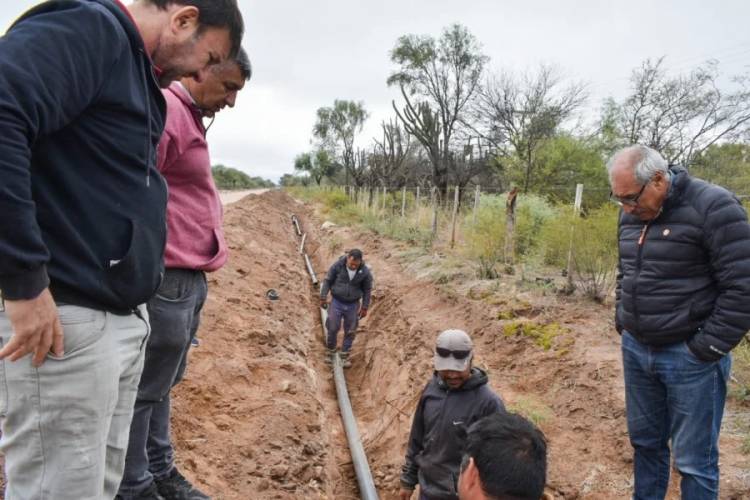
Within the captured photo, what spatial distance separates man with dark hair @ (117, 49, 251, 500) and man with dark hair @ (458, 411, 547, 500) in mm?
1235

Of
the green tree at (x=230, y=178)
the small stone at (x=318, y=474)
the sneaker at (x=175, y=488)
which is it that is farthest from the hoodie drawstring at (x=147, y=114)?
the green tree at (x=230, y=178)

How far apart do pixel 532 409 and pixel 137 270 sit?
4060 mm

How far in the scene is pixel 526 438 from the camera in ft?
5.71

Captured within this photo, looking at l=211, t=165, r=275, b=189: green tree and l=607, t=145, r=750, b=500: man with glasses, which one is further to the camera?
l=211, t=165, r=275, b=189: green tree

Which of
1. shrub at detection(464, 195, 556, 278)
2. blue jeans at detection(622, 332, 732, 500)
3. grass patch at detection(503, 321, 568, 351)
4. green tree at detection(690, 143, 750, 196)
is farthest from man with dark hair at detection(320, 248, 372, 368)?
green tree at detection(690, 143, 750, 196)

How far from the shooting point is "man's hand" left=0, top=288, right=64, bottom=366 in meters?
1.20

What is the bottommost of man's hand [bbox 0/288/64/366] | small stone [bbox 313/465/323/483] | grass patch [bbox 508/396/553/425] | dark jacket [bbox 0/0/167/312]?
small stone [bbox 313/465/323/483]

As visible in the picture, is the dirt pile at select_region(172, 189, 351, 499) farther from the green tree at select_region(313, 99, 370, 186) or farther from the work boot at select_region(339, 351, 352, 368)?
the green tree at select_region(313, 99, 370, 186)

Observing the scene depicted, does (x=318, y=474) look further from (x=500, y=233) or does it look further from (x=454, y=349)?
(x=500, y=233)

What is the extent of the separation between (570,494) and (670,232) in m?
2.08

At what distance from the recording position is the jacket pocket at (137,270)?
1.42 m

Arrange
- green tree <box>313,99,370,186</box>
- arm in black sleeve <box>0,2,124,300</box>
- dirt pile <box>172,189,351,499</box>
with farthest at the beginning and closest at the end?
green tree <box>313,99,370,186</box>
dirt pile <box>172,189,351,499</box>
arm in black sleeve <box>0,2,124,300</box>

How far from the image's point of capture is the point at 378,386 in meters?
6.96

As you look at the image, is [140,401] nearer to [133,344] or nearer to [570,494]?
[133,344]
